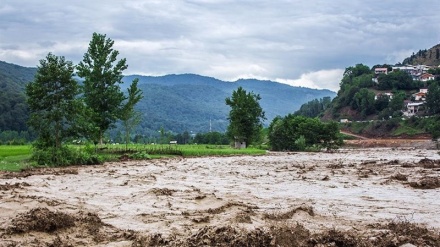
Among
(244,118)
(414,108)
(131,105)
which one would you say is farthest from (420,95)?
(131,105)

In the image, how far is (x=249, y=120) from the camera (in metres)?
75.9

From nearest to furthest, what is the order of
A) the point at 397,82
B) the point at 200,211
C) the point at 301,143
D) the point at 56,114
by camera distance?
1. the point at 200,211
2. the point at 56,114
3. the point at 301,143
4. the point at 397,82

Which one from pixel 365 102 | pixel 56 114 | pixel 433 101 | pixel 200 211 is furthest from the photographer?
pixel 365 102

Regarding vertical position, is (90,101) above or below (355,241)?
above

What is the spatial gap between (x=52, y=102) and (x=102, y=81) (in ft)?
39.8

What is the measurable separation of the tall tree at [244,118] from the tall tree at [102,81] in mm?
30939

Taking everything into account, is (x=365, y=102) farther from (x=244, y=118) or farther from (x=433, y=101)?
(x=244, y=118)

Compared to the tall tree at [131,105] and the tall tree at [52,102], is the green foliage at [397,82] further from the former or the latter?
the tall tree at [52,102]

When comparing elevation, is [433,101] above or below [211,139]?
above

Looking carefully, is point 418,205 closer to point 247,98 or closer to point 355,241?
point 355,241

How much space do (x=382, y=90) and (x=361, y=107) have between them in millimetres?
25339

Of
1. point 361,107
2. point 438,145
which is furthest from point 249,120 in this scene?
point 361,107

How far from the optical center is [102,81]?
46781 millimetres

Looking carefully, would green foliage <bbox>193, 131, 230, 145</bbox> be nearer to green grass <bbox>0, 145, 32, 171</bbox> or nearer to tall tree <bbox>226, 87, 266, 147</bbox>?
tall tree <bbox>226, 87, 266, 147</bbox>
